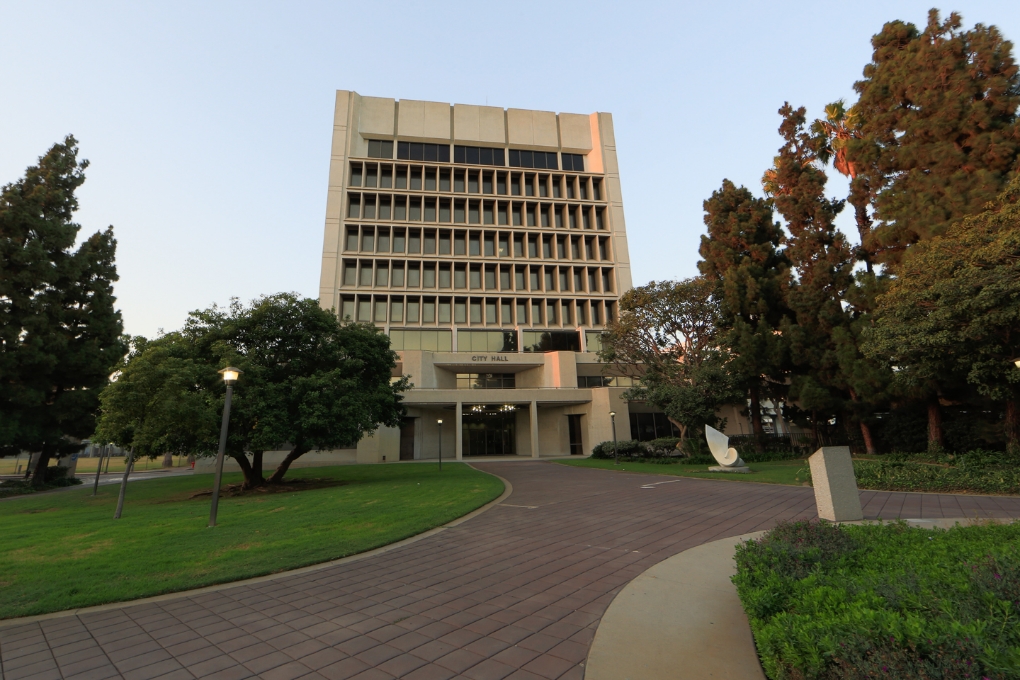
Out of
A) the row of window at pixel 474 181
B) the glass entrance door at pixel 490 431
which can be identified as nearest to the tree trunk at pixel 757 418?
the glass entrance door at pixel 490 431

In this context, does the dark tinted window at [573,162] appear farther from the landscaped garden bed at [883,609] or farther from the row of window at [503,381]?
the landscaped garden bed at [883,609]

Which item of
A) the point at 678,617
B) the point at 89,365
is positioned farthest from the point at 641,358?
the point at 89,365

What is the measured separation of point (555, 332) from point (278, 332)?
31.4m

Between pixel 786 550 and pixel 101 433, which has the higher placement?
pixel 101 433

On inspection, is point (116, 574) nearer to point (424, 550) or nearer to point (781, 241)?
point (424, 550)

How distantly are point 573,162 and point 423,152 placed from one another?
1829cm

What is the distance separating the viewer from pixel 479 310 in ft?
159

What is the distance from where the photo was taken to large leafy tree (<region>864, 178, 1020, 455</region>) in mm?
14906

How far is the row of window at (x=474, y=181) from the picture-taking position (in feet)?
168

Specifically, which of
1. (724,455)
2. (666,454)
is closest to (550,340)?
(666,454)

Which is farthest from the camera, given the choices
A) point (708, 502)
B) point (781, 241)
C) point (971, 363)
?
point (781, 241)

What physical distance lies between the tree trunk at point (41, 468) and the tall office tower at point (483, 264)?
19.6 m

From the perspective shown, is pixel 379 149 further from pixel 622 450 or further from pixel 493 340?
pixel 622 450

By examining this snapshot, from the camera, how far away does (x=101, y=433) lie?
47.3 ft
